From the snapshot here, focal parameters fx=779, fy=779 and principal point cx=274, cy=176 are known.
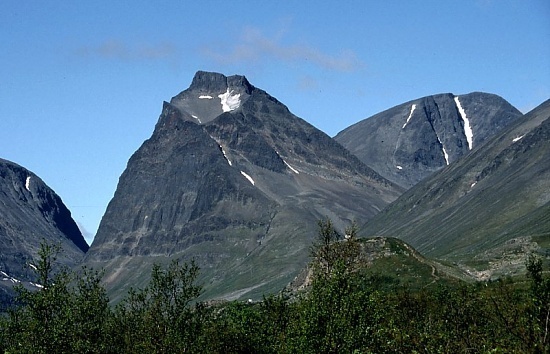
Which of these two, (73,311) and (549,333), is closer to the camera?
(549,333)

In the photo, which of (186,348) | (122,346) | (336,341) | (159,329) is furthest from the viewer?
(122,346)

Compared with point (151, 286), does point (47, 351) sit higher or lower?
lower

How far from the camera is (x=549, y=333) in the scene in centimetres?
6031

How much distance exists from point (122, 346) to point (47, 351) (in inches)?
600

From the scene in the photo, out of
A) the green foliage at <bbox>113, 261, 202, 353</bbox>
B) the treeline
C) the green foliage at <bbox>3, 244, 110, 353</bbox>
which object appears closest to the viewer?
the treeline

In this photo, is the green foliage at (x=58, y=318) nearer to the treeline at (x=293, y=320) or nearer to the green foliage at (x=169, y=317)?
the treeline at (x=293, y=320)

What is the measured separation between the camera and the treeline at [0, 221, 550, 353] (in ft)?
227

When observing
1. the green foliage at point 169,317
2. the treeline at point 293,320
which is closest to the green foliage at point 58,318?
the treeline at point 293,320

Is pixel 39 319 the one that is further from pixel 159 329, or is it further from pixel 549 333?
pixel 549 333

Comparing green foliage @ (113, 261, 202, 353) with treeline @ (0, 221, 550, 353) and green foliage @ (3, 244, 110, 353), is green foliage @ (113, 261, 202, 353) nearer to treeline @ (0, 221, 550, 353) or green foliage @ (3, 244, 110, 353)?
treeline @ (0, 221, 550, 353)

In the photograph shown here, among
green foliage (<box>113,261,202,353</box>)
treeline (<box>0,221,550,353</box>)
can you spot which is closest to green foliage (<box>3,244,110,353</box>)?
treeline (<box>0,221,550,353</box>)

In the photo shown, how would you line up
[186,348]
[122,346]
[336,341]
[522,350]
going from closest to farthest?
1. [522,350]
2. [336,341]
3. [186,348]
4. [122,346]

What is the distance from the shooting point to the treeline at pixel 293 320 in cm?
6931

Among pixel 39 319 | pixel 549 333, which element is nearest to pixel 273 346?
pixel 39 319
